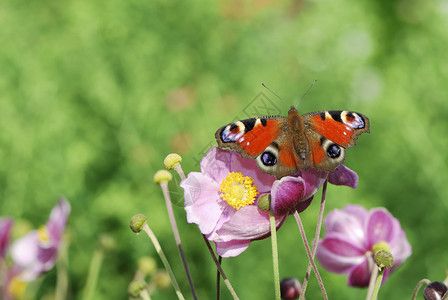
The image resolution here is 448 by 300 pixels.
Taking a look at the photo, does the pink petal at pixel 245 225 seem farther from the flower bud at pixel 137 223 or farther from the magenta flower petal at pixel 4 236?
the magenta flower petal at pixel 4 236

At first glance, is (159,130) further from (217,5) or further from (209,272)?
(217,5)

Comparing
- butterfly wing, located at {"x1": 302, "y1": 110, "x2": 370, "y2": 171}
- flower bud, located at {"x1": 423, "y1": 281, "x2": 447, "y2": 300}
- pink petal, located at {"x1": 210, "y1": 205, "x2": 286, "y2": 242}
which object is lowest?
flower bud, located at {"x1": 423, "y1": 281, "x2": 447, "y2": 300}

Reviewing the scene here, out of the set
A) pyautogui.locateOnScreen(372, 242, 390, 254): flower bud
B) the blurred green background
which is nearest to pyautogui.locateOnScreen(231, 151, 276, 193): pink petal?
pyautogui.locateOnScreen(372, 242, 390, 254): flower bud

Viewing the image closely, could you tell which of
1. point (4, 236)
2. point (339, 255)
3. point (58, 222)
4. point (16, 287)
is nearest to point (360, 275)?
point (339, 255)

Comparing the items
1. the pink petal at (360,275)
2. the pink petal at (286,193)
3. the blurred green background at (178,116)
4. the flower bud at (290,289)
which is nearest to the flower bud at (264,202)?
the pink petal at (286,193)

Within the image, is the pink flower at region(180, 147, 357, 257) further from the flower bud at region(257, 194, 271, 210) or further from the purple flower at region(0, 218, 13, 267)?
the purple flower at region(0, 218, 13, 267)

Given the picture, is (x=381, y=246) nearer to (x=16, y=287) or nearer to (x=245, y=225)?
(x=245, y=225)
